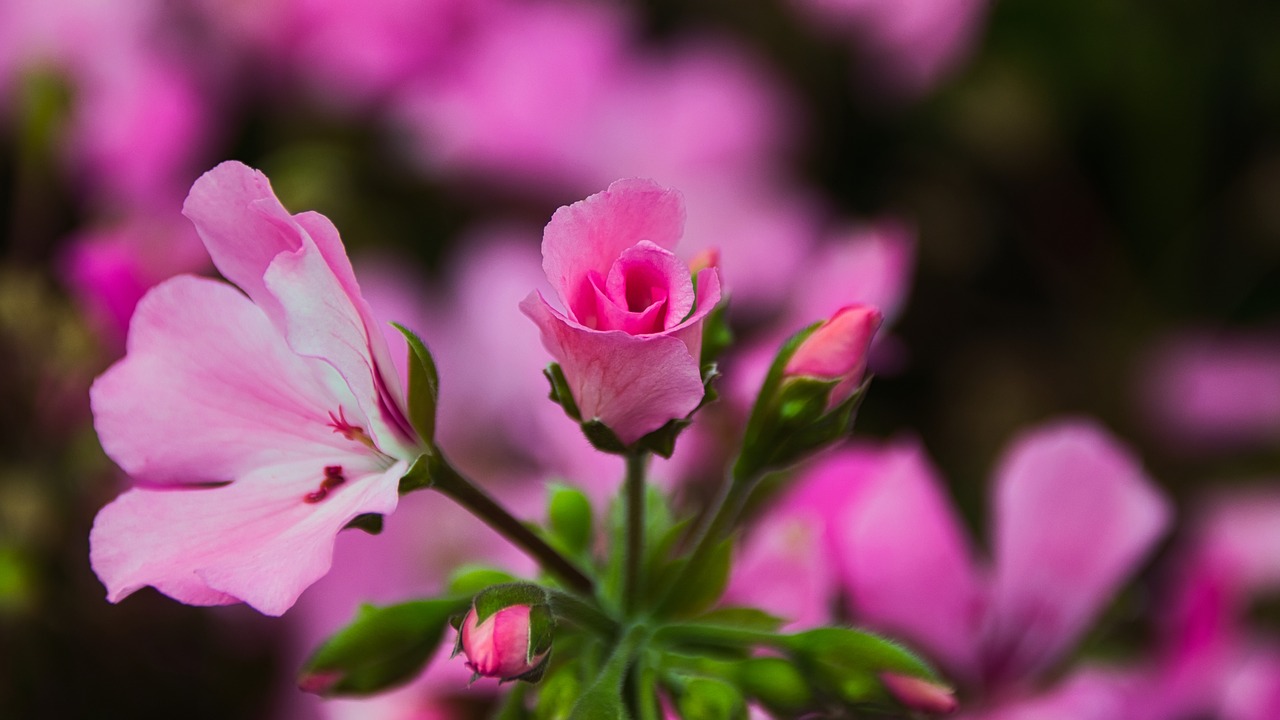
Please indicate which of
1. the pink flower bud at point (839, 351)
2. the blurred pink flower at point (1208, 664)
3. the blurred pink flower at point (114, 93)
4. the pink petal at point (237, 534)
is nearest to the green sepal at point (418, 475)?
the pink petal at point (237, 534)

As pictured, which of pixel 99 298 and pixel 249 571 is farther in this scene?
pixel 99 298

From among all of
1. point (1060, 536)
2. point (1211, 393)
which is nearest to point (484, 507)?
point (1060, 536)

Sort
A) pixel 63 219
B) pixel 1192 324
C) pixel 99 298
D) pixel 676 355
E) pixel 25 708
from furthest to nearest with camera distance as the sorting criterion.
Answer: pixel 1192 324
pixel 63 219
pixel 25 708
pixel 99 298
pixel 676 355

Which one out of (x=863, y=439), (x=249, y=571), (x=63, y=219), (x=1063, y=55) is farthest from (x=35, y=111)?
(x=1063, y=55)

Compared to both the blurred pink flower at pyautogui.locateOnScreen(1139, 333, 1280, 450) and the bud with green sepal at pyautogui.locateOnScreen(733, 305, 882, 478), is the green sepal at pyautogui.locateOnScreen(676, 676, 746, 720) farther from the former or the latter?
the blurred pink flower at pyautogui.locateOnScreen(1139, 333, 1280, 450)

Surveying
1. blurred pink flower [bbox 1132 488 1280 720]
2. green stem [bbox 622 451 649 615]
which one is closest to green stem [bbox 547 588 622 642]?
green stem [bbox 622 451 649 615]

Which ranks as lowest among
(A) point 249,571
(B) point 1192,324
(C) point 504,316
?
(A) point 249,571

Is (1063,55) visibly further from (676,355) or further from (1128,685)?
(676,355)
